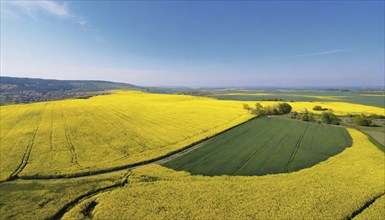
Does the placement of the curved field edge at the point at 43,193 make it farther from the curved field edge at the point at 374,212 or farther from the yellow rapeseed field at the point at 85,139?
the curved field edge at the point at 374,212

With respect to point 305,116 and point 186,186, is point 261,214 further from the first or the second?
point 305,116

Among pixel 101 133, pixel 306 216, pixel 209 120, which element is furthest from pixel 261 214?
pixel 209 120

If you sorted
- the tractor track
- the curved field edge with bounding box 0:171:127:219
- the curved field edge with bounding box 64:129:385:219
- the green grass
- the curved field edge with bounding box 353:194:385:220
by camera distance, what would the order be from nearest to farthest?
the curved field edge with bounding box 64:129:385:219, the curved field edge with bounding box 0:171:127:219, the curved field edge with bounding box 353:194:385:220, the tractor track, the green grass

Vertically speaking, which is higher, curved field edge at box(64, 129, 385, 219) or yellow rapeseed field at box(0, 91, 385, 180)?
yellow rapeseed field at box(0, 91, 385, 180)

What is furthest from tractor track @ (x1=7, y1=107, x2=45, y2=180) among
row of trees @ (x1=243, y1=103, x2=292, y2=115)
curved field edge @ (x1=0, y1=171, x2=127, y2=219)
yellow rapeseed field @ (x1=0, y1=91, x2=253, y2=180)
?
row of trees @ (x1=243, y1=103, x2=292, y2=115)

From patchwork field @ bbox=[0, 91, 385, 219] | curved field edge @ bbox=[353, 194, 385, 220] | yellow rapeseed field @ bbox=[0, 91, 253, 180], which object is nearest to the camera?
curved field edge @ bbox=[353, 194, 385, 220]

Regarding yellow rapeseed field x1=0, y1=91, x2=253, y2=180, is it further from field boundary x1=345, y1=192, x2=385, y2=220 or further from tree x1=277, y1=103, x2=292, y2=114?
tree x1=277, y1=103, x2=292, y2=114

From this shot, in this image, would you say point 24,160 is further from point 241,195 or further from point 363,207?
point 363,207
